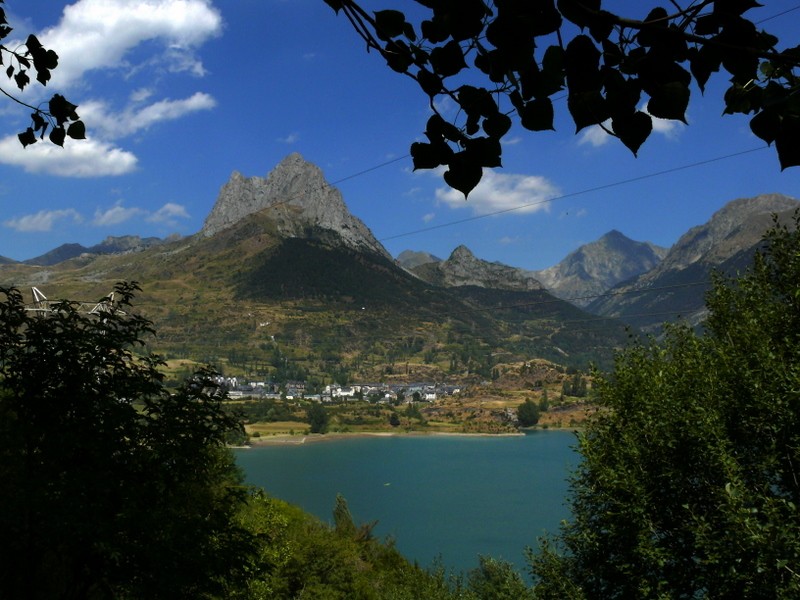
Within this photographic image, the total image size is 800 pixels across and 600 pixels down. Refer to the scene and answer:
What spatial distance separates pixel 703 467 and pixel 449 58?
9734 millimetres

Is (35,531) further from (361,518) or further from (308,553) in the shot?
(361,518)

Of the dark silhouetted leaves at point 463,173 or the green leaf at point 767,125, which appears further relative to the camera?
the dark silhouetted leaves at point 463,173

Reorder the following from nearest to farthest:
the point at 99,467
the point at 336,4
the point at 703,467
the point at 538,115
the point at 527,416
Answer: the point at 538,115 → the point at 336,4 → the point at 99,467 → the point at 703,467 → the point at 527,416

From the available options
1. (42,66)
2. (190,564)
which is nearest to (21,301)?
(190,564)

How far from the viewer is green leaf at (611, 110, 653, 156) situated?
112cm

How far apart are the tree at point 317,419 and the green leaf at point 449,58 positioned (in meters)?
111

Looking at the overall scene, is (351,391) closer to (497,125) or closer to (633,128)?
(497,125)

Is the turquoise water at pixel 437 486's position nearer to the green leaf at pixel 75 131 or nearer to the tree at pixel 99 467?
the tree at pixel 99 467

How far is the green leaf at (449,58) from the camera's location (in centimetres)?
135

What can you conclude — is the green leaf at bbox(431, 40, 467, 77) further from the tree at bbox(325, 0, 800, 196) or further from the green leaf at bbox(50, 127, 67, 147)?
the green leaf at bbox(50, 127, 67, 147)

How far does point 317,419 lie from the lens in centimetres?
11250

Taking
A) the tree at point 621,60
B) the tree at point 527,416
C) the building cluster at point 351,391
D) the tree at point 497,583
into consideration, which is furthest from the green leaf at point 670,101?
the building cluster at point 351,391

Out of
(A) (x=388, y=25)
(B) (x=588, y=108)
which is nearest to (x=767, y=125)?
(B) (x=588, y=108)

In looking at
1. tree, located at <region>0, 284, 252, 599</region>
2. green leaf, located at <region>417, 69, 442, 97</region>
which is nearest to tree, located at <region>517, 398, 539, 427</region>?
tree, located at <region>0, 284, 252, 599</region>
